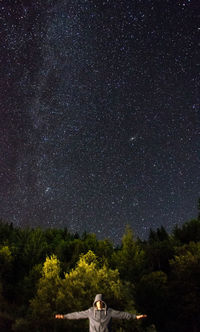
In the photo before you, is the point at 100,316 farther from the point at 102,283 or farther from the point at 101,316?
the point at 102,283

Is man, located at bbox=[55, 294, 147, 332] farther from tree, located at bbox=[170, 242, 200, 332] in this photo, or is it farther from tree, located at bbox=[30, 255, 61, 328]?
tree, located at bbox=[170, 242, 200, 332]

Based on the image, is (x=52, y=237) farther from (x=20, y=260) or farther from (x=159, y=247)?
(x=159, y=247)

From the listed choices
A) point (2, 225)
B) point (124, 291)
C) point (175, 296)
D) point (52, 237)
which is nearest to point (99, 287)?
point (124, 291)

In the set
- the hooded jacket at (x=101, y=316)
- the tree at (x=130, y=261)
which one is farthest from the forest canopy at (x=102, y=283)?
the hooded jacket at (x=101, y=316)

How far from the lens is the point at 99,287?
2775cm

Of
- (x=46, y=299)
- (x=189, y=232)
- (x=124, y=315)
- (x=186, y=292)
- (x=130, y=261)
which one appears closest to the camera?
(x=124, y=315)

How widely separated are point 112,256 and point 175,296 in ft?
32.8

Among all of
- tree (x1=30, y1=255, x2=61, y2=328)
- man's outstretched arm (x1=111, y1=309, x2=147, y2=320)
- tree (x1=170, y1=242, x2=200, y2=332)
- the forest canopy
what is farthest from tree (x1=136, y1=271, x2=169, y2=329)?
man's outstretched arm (x1=111, y1=309, x2=147, y2=320)

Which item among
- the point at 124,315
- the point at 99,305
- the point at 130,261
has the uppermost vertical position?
the point at 130,261

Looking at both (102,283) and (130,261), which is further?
(130,261)

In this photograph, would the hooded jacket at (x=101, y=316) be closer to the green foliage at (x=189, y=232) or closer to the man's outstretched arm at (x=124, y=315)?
the man's outstretched arm at (x=124, y=315)

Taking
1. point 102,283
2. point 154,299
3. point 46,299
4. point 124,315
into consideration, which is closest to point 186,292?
point 154,299

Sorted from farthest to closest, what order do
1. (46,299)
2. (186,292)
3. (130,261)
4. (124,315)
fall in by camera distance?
(130,261), (186,292), (46,299), (124,315)

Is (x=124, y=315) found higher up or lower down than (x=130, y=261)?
lower down
